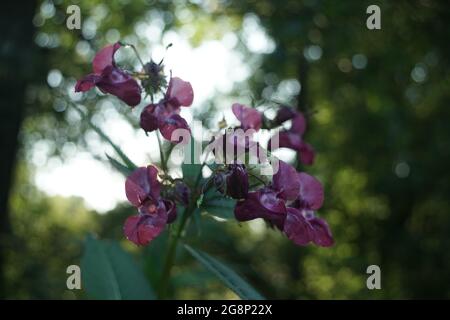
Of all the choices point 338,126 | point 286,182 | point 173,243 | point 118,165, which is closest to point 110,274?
point 173,243

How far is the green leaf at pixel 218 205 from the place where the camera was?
1650 millimetres

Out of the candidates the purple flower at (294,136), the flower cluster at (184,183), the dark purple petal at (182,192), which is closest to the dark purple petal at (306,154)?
the purple flower at (294,136)

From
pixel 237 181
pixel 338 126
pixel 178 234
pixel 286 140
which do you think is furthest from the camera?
pixel 338 126

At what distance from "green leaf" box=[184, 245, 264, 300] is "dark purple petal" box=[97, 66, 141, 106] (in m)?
0.47

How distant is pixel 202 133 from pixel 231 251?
16.1 ft

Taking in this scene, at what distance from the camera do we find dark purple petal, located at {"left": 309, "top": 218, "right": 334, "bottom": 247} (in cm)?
156

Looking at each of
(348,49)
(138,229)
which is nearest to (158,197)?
(138,229)

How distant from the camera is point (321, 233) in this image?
1578mm

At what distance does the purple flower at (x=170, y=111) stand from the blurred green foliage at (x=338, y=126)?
2.29 m

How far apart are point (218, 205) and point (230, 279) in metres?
0.19

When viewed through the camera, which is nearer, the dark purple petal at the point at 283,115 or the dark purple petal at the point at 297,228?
the dark purple petal at the point at 297,228

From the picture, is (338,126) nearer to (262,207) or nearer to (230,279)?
(230,279)

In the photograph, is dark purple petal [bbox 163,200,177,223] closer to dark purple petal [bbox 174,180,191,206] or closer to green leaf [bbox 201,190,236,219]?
dark purple petal [bbox 174,180,191,206]

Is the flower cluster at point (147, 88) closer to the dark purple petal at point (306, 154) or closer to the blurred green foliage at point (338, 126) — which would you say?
the dark purple petal at point (306, 154)
